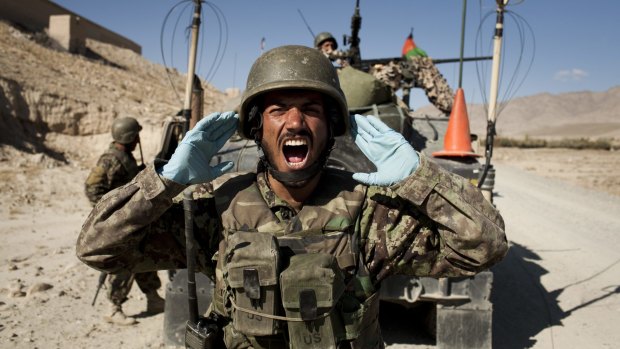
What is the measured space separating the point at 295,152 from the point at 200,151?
379 millimetres

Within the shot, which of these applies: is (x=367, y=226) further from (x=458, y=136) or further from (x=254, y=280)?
(x=458, y=136)

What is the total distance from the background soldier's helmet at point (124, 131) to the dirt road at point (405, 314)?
1705 mm

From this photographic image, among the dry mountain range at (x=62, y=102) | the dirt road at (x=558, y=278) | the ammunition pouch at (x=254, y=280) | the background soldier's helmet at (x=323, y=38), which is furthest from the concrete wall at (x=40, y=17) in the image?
the ammunition pouch at (x=254, y=280)

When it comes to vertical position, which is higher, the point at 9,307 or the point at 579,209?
the point at 579,209

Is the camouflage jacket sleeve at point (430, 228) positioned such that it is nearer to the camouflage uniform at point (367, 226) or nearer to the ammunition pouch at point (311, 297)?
the camouflage uniform at point (367, 226)

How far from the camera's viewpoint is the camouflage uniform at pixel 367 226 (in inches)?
69.1

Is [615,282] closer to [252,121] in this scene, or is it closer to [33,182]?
[252,121]

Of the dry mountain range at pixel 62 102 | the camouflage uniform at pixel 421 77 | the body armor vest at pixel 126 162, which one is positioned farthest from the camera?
the dry mountain range at pixel 62 102

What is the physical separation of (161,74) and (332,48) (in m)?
28.0

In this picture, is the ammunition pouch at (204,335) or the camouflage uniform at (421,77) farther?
the camouflage uniform at (421,77)

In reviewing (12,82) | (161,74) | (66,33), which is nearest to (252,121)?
(12,82)

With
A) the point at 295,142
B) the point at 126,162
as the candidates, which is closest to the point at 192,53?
the point at 126,162

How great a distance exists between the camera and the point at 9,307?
470cm

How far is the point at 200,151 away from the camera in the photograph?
1.94 m
